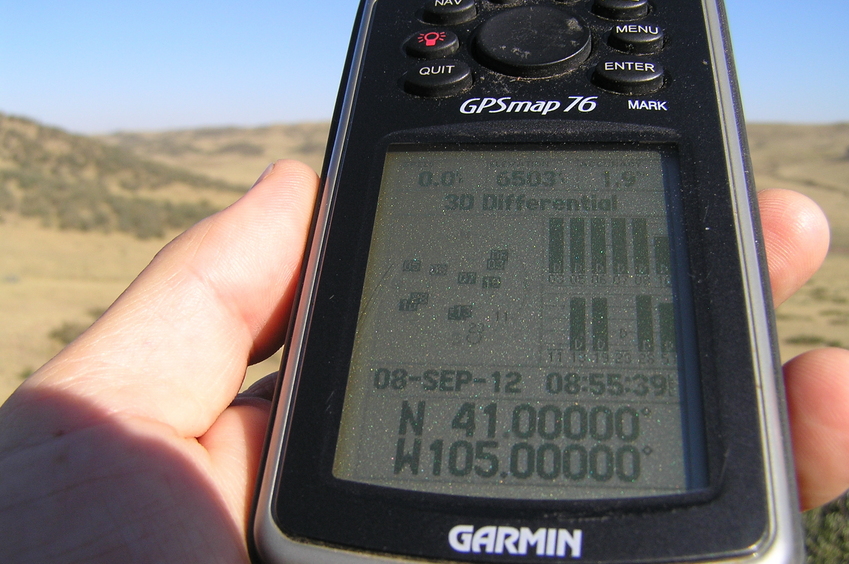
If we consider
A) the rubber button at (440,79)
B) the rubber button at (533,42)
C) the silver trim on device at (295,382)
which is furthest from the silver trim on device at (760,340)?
the silver trim on device at (295,382)

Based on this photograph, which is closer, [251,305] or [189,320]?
[189,320]

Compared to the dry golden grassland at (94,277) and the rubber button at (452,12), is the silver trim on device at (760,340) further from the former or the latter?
the dry golden grassland at (94,277)

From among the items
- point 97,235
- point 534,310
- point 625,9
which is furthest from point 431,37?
point 97,235

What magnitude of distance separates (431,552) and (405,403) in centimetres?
40

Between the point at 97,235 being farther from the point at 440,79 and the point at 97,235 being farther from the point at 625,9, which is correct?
the point at 625,9

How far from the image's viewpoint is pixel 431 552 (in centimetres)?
155

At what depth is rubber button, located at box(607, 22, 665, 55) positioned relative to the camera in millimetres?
2146

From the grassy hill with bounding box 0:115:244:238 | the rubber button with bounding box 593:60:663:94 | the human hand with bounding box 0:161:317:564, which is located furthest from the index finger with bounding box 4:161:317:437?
the grassy hill with bounding box 0:115:244:238

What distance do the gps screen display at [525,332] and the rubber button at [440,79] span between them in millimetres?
196

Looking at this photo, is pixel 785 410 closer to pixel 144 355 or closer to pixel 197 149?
pixel 144 355

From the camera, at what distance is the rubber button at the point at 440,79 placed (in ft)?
7.12

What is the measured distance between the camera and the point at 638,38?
2.15 metres

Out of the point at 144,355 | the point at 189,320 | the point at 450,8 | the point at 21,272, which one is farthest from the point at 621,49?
the point at 21,272

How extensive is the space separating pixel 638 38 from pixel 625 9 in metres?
0.15
